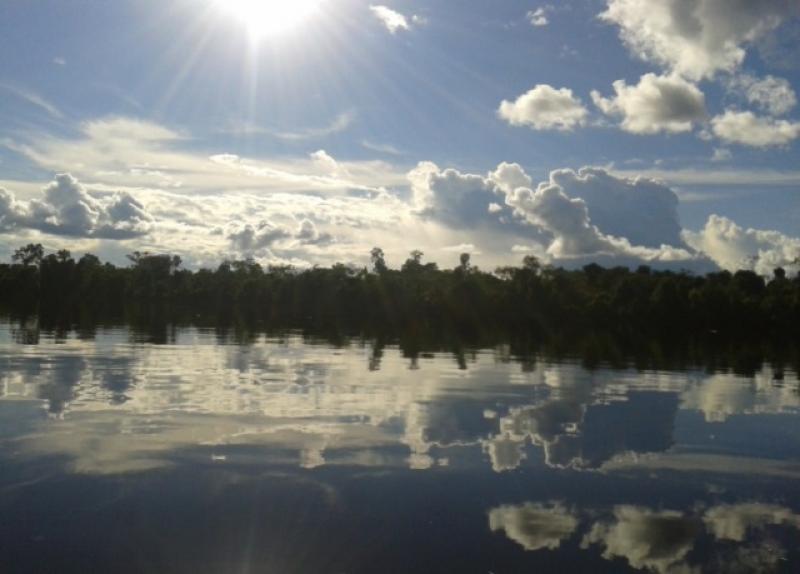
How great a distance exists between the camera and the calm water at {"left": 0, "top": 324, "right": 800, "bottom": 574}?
46.8 ft

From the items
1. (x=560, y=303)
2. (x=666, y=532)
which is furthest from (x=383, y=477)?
(x=560, y=303)

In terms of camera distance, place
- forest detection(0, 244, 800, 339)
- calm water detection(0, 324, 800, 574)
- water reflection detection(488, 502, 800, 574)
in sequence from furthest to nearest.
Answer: forest detection(0, 244, 800, 339), water reflection detection(488, 502, 800, 574), calm water detection(0, 324, 800, 574)

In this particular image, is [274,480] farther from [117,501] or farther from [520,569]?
[520,569]

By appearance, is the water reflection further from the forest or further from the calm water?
the forest

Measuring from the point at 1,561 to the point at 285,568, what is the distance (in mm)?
4513

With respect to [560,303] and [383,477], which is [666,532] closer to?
[383,477]

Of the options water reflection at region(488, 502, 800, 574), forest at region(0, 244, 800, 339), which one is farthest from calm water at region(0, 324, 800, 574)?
forest at region(0, 244, 800, 339)

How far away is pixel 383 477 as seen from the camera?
19.2m

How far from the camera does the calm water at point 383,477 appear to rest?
14.3 metres

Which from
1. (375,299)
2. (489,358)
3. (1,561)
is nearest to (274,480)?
(1,561)

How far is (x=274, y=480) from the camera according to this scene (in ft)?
60.8

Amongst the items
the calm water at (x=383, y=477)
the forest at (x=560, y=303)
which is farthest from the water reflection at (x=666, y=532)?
the forest at (x=560, y=303)

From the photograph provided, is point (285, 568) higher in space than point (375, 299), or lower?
lower

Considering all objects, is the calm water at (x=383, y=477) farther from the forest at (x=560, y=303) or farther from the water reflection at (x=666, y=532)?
the forest at (x=560, y=303)
